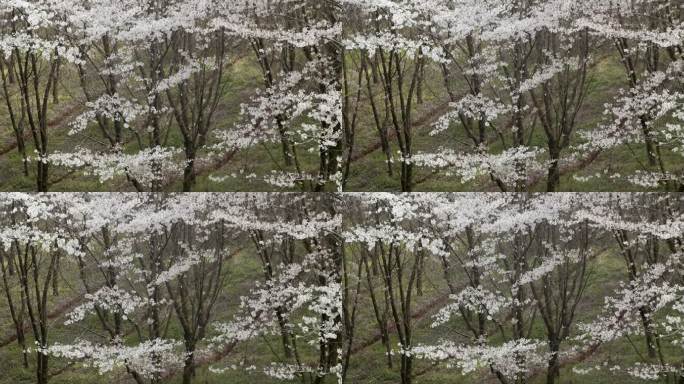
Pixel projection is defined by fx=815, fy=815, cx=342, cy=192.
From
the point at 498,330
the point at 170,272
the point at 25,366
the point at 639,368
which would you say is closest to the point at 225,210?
the point at 170,272

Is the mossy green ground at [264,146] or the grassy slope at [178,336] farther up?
the mossy green ground at [264,146]

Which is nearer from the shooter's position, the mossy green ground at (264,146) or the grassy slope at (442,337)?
the mossy green ground at (264,146)

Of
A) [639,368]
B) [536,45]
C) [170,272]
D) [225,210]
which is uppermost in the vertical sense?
[536,45]

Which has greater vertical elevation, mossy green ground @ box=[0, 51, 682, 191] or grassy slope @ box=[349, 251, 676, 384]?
mossy green ground @ box=[0, 51, 682, 191]

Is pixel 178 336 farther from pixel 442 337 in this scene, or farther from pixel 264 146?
pixel 442 337

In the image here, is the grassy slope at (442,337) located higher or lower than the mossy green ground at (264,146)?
lower

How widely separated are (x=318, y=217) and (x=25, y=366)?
2000 millimetres

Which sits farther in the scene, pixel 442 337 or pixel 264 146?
pixel 442 337

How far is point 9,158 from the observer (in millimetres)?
4887

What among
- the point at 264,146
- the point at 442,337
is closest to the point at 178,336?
the point at 264,146

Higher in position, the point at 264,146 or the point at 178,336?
the point at 264,146

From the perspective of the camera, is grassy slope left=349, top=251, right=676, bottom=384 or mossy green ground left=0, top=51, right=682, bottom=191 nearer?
mossy green ground left=0, top=51, right=682, bottom=191

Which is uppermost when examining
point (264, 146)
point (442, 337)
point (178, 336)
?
point (264, 146)

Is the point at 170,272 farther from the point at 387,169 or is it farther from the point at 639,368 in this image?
the point at 639,368
